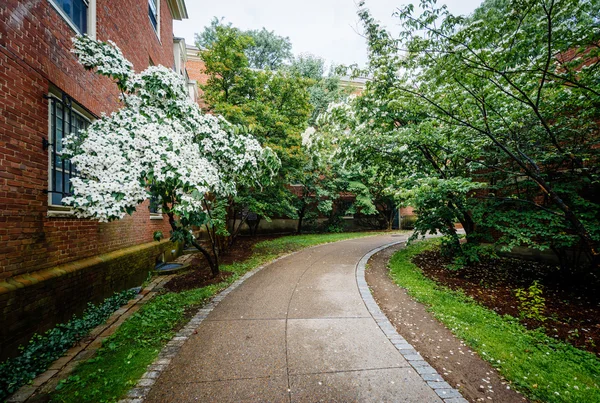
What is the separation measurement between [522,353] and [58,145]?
25.0 ft

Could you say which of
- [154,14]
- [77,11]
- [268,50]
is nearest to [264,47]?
[268,50]

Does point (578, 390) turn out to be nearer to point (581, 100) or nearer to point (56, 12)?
point (581, 100)

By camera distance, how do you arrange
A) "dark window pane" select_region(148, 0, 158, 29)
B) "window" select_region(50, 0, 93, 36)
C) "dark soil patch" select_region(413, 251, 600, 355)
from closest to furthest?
"dark soil patch" select_region(413, 251, 600, 355) < "window" select_region(50, 0, 93, 36) < "dark window pane" select_region(148, 0, 158, 29)

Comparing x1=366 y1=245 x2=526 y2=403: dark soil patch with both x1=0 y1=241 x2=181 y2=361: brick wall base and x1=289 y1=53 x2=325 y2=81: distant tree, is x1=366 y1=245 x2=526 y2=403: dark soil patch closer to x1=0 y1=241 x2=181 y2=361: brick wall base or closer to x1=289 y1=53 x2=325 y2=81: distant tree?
x1=0 y1=241 x2=181 y2=361: brick wall base

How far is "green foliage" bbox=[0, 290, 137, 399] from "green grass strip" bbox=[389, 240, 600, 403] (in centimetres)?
536

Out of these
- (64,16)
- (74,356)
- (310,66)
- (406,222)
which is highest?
(310,66)

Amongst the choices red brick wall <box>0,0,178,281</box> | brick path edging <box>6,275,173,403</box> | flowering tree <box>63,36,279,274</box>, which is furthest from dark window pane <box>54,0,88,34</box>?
brick path edging <box>6,275,173,403</box>

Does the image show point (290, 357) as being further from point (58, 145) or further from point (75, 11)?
point (75, 11)

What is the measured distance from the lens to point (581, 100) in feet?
15.0

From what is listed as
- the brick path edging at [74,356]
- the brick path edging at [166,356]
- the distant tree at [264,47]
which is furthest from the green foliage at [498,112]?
the distant tree at [264,47]

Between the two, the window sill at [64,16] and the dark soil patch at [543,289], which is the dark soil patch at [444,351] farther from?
the window sill at [64,16]

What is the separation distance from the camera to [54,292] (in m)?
3.63

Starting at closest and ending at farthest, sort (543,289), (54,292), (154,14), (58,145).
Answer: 1. (54,292)
2. (58,145)
3. (543,289)
4. (154,14)

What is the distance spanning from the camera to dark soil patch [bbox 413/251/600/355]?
417cm
